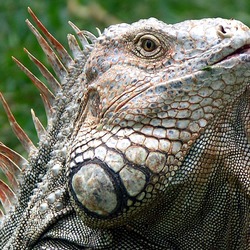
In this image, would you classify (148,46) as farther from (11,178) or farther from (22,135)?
(11,178)

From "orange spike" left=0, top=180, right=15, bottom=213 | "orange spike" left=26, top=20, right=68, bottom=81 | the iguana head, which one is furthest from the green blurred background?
the iguana head

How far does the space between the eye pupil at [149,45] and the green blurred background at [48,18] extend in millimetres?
3416

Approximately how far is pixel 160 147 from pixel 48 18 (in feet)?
16.1

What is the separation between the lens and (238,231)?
13.4 ft

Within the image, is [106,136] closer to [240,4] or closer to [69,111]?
[69,111]

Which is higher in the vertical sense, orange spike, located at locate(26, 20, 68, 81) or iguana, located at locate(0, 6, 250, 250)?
orange spike, located at locate(26, 20, 68, 81)

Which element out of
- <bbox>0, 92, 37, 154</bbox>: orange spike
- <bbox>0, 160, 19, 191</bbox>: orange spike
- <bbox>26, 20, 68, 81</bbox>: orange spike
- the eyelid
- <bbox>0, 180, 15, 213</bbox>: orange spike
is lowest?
<bbox>0, 180, 15, 213</bbox>: orange spike

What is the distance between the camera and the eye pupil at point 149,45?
13.8 ft

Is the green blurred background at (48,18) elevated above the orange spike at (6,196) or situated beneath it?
elevated above

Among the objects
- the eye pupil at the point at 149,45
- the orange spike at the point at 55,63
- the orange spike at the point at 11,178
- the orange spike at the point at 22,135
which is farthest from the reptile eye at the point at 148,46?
the orange spike at the point at 11,178

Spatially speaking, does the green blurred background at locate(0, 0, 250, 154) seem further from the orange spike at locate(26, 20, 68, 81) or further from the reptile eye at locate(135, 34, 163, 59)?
the reptile eye at locate(135, 34, 163, 59)

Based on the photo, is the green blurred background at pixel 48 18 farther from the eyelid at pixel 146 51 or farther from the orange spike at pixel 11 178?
the eyelid at pixel 146 51

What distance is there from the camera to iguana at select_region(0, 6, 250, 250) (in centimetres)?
397

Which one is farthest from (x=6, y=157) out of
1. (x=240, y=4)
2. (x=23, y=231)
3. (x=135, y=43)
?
(x=240, y=4)
